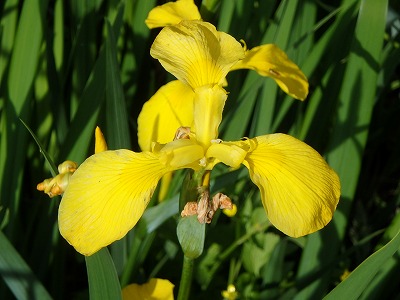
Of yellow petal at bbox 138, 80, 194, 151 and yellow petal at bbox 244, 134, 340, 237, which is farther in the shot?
yellow petal at bbox 138, 80, 194, 151

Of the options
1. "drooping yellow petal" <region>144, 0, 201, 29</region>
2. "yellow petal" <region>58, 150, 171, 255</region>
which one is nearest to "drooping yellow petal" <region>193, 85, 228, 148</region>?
"yellow petal" <region>58, 150, 171, 255</region>

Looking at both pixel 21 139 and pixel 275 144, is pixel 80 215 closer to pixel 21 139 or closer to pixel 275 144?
pixel 275 144

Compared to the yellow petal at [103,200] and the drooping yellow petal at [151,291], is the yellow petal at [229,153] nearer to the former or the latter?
the yellow petal at [103,200]

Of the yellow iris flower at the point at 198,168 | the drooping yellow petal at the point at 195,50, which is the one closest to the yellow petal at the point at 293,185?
the yellow iris flower at the point at 198,168

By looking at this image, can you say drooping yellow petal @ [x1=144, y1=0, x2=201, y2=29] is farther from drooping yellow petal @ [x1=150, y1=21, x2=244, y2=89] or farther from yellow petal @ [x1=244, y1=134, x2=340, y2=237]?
yellow petal @ [x1=244, y1=134, x2=340, y2=237]

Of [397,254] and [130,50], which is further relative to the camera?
[130,50]

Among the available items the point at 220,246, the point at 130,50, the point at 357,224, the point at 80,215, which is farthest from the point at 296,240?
the point at 80,215

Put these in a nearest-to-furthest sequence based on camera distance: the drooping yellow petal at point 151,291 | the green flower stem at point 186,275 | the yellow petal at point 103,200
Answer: the yellow petal at point 103,200
the green flower stem at point 186,275
the drooping yellow petal at point 151,291
